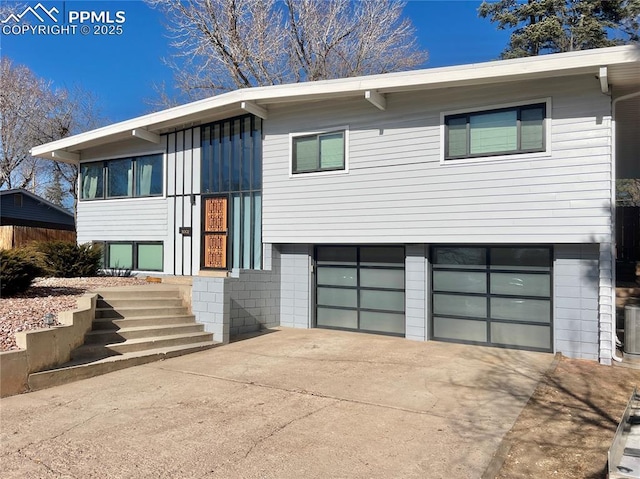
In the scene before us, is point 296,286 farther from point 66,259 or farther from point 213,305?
point 66,259

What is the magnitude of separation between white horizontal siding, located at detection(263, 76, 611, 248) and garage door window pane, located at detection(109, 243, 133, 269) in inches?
199

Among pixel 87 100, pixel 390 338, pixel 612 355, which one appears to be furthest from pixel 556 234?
pixel 87 100

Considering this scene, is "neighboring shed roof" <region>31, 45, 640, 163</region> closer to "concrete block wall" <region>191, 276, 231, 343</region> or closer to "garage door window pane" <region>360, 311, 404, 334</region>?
"concrete block wall" <region>191, 276, 231, 343</region>

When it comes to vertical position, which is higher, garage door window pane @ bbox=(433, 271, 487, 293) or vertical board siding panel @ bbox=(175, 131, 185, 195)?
vertical board siding panel @ bbox=(175, 131, 185, 195)

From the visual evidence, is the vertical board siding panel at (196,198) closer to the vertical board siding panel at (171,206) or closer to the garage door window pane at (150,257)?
the vertical board siding panel at (171,206)

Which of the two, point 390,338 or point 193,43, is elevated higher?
point 193,43

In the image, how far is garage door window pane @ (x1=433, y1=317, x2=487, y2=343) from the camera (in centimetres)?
843

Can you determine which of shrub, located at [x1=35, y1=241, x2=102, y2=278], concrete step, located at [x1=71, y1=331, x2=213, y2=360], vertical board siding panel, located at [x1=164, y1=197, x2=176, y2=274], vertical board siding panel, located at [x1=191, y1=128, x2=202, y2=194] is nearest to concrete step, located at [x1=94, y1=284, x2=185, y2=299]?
concrete step, located at [x1=71, y1=331, x2=213, y2=360]

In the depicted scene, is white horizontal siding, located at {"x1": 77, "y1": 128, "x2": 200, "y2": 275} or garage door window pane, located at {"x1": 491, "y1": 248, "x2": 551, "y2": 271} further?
white horizontal siding, located at {"x1": 77, "y1": 128, "x2": 200, "y2": 275}

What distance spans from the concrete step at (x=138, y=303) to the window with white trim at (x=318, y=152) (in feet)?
11.9

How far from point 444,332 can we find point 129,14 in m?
11.3

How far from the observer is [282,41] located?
65.9 ft

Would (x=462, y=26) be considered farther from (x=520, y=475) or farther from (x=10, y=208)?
(x=10, y=208)

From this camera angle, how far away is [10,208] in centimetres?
2383
